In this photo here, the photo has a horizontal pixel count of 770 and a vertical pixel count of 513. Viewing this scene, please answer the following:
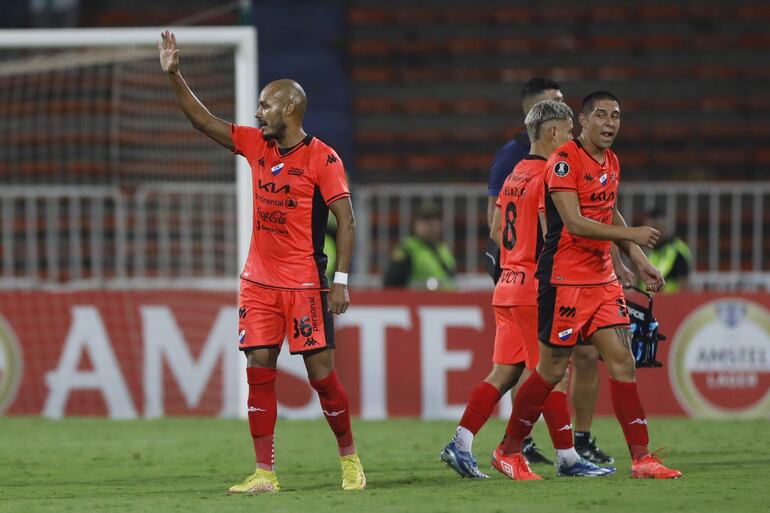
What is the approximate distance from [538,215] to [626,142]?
9339mm

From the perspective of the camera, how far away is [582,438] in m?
8.10

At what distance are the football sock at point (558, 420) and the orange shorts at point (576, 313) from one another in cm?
52

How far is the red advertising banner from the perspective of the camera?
11.9 meters

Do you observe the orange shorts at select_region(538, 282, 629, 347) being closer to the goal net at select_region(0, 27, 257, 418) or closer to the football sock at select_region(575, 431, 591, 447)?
the football sock at select_region(575, 431, 591, 447)

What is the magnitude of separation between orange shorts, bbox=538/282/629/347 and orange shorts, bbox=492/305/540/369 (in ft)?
1.26

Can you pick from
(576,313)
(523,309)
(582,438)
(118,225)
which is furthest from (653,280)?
(118,225)

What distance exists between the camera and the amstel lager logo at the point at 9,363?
39.1 ft

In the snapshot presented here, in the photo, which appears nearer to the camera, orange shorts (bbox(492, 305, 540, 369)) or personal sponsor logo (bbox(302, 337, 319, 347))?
personal sponsor logo (bbox(302, 337, 319, 347))

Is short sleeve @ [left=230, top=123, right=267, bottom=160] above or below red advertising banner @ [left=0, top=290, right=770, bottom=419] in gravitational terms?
above

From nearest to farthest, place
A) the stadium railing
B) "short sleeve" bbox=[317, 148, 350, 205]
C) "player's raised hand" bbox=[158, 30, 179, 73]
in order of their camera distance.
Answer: "short sleeve" bbox=[317, 148, 350, 205]
"player's raised hand" bbox=[158, 30, 179, 73]
the stadium railing

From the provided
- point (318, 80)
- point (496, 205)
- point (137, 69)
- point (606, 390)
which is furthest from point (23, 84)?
point (496, 205)

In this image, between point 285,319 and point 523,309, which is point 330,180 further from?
point 523,309

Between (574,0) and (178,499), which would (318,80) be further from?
(178,499)

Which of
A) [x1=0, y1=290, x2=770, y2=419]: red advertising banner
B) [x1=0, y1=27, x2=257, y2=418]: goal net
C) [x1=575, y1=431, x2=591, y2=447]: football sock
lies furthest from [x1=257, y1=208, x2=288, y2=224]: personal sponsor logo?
[x1=0, y1=290, x2=770, y2=419]: red advertising banner
